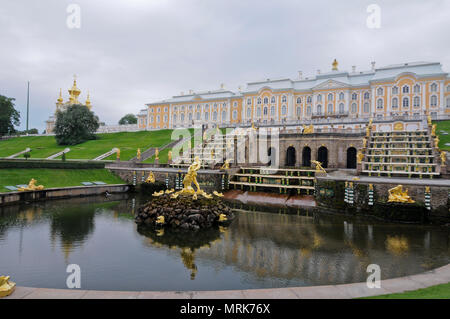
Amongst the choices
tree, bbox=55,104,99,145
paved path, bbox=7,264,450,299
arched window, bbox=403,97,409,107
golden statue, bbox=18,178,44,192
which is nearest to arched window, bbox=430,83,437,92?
arched window, bbox=403,97,409,107

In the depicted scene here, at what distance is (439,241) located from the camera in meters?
14.3

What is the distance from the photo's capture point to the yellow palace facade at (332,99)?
191 feet

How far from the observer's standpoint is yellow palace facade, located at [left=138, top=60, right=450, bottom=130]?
58156mm

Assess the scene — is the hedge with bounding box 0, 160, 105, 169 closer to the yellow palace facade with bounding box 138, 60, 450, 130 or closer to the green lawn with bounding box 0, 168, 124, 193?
the green lawn with bounding box 0, 168, 124, 193

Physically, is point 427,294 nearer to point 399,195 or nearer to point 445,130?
point 399,195

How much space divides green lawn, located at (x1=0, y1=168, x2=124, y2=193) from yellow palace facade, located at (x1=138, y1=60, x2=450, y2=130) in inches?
1379

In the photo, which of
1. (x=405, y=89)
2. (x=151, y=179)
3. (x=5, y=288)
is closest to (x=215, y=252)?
(x=5, y=288)

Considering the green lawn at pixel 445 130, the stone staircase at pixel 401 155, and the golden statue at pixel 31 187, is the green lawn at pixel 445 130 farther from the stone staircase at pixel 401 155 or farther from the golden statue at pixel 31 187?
the golden statue at pixel 31 187

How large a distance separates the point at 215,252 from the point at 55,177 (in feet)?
79.7

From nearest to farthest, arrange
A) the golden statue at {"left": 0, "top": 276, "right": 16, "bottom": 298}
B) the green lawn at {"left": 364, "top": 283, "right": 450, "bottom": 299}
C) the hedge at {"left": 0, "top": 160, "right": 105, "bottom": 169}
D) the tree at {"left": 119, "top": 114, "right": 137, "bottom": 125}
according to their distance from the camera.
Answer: the green lawn at {"left": 364, "top": 283, "right": 450, "bottom": 299}, the golden statue at {"left": 0, "top": 276, "right": 16, "bottom": 298}, the hedge at {"left": 0, "top": 160, "right": 105, "bottom": 169}, the tree at {"left": 119, "top": 114, "right": 137, "bottom": 125}

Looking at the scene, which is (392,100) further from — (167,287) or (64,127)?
(64,127)

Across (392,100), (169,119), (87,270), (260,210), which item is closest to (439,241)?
(260,210)

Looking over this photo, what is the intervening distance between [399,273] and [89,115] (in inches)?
2852

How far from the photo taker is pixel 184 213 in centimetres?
1720
